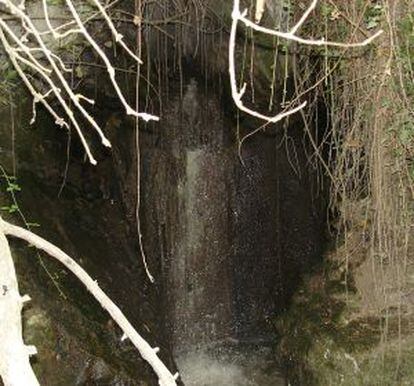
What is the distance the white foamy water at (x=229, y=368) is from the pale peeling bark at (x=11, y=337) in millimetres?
3768

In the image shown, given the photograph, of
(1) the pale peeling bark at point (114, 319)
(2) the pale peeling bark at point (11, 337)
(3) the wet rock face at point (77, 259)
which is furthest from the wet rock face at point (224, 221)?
(2) the pale peeling bark at point (11, 337)

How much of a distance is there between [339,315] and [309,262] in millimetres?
1335

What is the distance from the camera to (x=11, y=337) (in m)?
1.19

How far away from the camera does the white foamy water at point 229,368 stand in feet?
16.2

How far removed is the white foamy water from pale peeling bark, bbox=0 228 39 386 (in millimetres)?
3768

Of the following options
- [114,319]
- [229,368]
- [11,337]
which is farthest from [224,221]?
[11,337]

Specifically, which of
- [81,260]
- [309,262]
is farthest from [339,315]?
[81,260]

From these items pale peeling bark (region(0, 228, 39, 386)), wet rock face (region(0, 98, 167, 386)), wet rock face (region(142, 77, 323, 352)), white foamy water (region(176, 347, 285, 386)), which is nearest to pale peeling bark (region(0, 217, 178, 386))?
pale peeling bark (region(0, 228, 39, 386))

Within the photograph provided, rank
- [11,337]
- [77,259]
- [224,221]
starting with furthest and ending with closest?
[224,221]
[77,259]
[11,337]

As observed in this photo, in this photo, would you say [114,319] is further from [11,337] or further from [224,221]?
[224,221]

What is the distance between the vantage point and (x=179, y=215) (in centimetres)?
578

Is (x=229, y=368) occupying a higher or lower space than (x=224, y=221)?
lower

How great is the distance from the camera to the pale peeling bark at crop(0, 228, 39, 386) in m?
1.13

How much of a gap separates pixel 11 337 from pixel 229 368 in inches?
164
